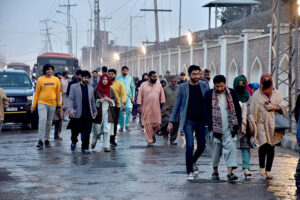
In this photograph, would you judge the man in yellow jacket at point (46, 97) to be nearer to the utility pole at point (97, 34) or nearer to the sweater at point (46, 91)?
the sweater at point (46, 91)

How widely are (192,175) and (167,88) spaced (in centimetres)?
575

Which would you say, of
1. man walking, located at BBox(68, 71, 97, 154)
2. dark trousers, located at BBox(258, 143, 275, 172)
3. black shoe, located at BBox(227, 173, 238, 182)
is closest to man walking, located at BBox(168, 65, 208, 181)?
black shoe, located at BBox(227, 173, 238, 182)

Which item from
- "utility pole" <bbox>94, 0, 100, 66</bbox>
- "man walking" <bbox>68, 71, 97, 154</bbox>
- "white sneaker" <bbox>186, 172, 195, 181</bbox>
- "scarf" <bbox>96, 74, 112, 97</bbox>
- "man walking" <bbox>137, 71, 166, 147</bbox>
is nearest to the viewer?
"white sneaker" <bbox>186, 172, 195, 181</bbox>

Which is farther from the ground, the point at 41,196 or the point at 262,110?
the point at 262,110

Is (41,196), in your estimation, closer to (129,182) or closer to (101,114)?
(129,182)

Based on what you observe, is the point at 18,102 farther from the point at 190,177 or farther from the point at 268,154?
the point at 268,154

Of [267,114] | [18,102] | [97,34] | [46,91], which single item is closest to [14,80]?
[18,102]

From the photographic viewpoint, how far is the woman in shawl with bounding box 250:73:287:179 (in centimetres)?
850

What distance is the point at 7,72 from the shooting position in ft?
61.8

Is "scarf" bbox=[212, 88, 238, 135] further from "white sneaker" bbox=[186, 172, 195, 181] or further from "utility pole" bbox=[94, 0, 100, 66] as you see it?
"utility pole" bbox=[94, 0, 100, 66]

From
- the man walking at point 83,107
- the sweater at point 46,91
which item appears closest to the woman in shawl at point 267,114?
the man walking at point 83,107

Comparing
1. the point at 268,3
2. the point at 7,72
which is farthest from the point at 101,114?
the point at 268,3

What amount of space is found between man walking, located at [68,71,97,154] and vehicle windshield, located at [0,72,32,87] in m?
7.23

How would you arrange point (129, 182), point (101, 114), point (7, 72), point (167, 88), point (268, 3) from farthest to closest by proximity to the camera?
point (268, 3), point (7, 72), point (167, 88), point (101, 114), point (129, 182)
